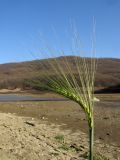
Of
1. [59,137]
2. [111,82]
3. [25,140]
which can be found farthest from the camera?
[111,82]

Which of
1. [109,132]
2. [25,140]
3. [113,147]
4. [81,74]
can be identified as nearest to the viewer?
[81,74]

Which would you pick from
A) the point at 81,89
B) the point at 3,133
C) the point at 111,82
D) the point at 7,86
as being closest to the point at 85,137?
the point at 3,133

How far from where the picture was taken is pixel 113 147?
11.3 m

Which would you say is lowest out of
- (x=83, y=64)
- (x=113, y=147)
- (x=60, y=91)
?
(x=113, y=147)

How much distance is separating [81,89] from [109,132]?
1154cm

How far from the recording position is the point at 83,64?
332cm

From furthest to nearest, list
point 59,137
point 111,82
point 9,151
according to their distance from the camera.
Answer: point 111,82
point 59,137
point 9,151

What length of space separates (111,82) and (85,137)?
109m

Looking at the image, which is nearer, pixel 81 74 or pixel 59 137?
pixel 81 74

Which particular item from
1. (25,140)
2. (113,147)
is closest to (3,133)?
(25,140)

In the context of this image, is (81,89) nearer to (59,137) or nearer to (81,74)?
(81,74)

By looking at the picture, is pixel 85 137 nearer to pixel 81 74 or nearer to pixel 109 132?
pixel 109 132

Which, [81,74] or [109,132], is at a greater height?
[81,74]

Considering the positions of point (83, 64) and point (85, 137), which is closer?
point (83, 64)
